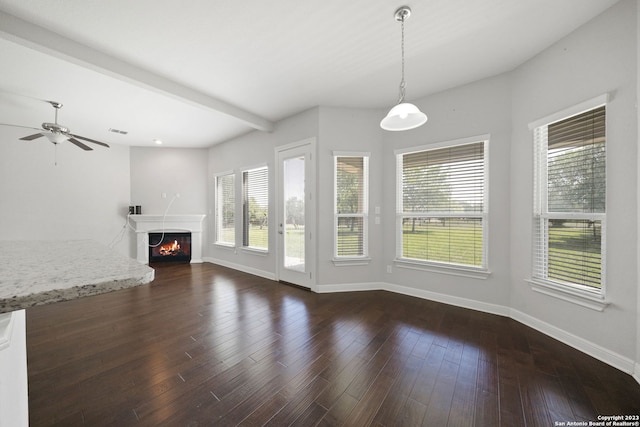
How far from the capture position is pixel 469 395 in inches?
65.2

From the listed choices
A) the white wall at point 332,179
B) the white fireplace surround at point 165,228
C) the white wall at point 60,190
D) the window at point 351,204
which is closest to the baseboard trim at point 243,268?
the white fireplace surround at point 165,228

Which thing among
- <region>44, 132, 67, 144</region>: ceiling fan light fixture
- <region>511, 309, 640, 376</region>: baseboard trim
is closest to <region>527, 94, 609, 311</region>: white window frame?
<region>511, 309, 640, 376</region>: baseboard trim

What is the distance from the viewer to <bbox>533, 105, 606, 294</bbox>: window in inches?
83.8

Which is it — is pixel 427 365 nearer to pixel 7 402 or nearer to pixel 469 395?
pixel 469 395

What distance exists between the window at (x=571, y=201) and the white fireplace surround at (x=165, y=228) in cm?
618

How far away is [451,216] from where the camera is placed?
3.23m

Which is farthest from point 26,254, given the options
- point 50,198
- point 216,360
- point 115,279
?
point 50,198

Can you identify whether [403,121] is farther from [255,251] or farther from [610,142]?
[255,251]

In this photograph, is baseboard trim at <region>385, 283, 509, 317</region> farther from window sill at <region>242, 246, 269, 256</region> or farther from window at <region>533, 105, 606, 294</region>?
window sill at <region>242, 246, 269, 256</region>

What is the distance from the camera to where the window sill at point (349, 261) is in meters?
3.76

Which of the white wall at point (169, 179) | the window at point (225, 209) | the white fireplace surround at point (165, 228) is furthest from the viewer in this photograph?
the white wall at point (169, 179)

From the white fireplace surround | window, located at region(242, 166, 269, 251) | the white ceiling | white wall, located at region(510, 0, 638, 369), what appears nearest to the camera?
white wall, located at region(510, 0, 638, 369)

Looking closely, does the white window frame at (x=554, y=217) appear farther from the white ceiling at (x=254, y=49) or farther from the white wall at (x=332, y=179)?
the white wall at (x=332, y=179)

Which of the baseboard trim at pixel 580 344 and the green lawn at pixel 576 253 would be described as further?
the green lawn at pixel 576 253
